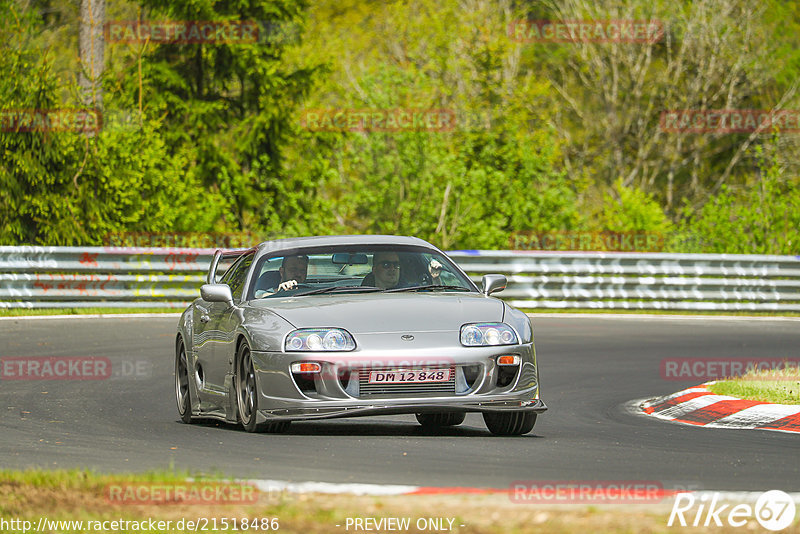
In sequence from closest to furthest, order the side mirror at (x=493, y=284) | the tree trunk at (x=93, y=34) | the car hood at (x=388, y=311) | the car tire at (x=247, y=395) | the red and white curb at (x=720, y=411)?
the car hood at (x=388, y=311), the car tire at (x=247, y=395), the side mirror at (x=493, y=284), the red and white curb at (x=720, y=411), the tree trunk at (x=93, y=34)

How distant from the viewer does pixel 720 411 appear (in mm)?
11391

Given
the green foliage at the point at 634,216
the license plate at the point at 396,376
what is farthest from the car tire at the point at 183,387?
the green foliage at the point at 634,216

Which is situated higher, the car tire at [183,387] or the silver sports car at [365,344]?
the silver sports car at [365,344]

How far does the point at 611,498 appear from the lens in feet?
20.9

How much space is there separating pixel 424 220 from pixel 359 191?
156 centimetres

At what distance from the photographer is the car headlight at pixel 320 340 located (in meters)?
9.14

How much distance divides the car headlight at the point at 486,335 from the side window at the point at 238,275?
79.8 inches

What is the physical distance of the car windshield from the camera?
1027cm

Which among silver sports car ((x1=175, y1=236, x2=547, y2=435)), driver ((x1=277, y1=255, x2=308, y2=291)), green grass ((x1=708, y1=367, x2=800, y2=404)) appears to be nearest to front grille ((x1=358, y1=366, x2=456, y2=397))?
silver sports car ((x1=175, y1=236, x2=547, y2=435))

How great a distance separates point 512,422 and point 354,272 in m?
1.62

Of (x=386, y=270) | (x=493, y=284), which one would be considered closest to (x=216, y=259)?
(x=386, y=270)

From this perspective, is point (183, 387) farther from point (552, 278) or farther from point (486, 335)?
point (552, 278)

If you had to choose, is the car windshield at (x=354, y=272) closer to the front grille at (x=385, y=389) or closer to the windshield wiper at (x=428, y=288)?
the windshield wiper at (x=428, y=288)

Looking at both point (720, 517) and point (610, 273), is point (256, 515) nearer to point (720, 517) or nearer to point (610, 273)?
point (720, 517)
